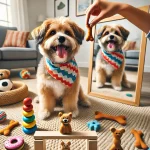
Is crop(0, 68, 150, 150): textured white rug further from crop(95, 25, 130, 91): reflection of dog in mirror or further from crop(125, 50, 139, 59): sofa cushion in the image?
crop(125, 50, 139, 59): sofa cushion

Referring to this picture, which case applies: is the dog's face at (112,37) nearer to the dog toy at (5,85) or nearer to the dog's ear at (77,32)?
the dog's ear at (77,32)

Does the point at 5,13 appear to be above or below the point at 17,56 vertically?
above

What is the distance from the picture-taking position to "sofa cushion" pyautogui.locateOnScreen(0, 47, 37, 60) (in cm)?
211

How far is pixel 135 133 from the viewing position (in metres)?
0.75

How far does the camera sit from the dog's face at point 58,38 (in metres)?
0.85

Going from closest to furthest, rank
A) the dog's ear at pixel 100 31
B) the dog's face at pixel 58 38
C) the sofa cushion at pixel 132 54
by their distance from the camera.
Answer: the dog's face at pixel 58 38
the sofa cushion at pixel 132 54
the dog's ear at pixel 100 31

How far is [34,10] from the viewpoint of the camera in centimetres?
374

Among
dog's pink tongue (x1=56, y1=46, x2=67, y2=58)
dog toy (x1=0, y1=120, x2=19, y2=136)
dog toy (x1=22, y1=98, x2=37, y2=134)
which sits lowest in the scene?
dog toy (x1=0, y1=120, x2=19, y2=136)

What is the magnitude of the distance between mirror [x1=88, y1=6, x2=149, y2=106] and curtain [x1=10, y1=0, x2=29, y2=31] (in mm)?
2643

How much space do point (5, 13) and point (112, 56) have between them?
3.04m

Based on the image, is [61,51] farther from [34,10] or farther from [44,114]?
[34,10]

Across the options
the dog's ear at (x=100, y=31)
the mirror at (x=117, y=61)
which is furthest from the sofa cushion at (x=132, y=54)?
the dog's ear at (x=100, y=31)

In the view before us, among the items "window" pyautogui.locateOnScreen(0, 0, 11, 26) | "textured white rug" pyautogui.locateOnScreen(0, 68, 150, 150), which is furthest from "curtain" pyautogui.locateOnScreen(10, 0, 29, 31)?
"textured white rug" pyautogui.locateOnScreen(0, 68, 150, 150)

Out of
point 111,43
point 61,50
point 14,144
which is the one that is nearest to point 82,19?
point 111,43
